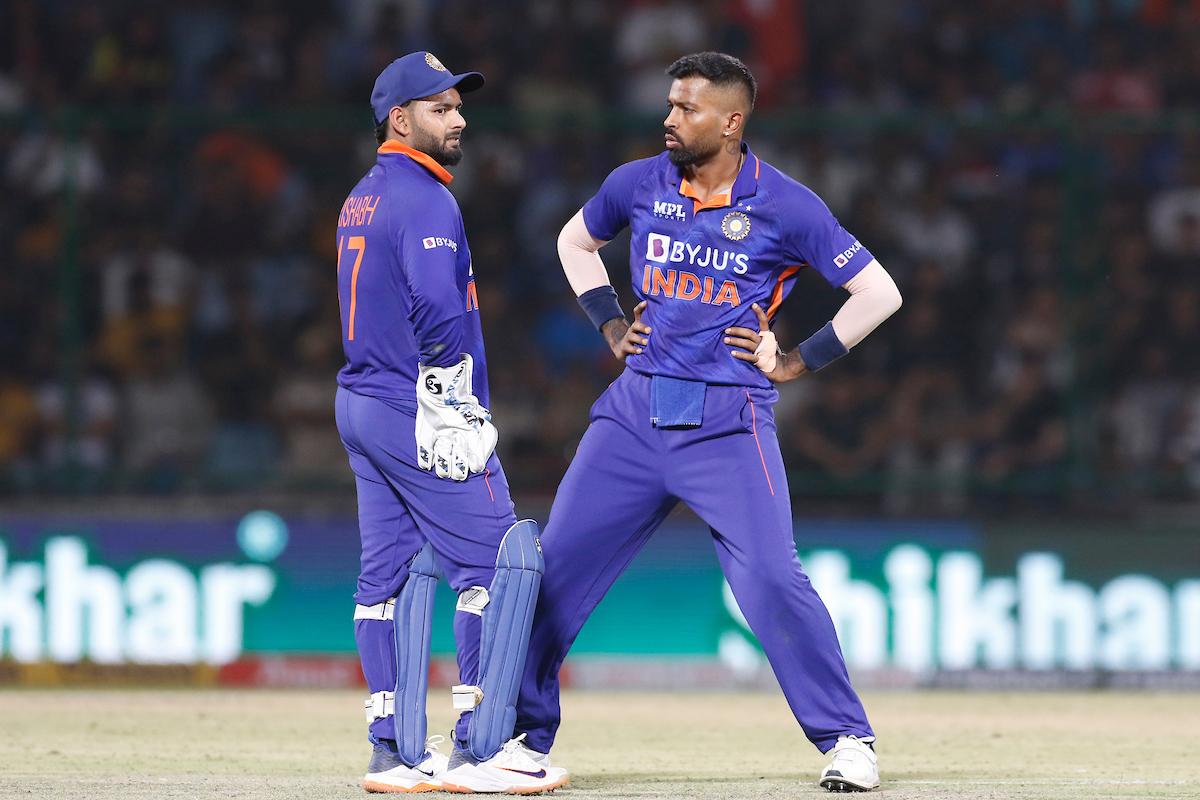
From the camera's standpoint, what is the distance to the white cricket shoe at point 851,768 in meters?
6.24

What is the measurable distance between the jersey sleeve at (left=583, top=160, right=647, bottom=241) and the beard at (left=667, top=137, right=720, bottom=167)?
0.81ft

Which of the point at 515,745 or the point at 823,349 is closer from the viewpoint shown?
the point at 515,745

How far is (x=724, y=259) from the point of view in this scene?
6.35 metres

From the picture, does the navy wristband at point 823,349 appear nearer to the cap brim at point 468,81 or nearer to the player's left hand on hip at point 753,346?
the player's left hand on hip at point 753,346

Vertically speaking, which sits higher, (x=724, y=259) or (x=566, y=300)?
(x=566, y=300)

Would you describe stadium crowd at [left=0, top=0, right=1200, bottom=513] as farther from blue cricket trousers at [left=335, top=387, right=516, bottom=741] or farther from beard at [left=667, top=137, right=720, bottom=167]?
beard at [left=667, top=137, right=720, bottom=167]

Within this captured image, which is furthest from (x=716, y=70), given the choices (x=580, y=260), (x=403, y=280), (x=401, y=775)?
(x=401, y=775)

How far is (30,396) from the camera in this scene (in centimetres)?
1074

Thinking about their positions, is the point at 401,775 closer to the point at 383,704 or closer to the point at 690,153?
the point at 383,704

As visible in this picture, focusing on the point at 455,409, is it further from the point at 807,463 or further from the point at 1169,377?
the point at 1169,377

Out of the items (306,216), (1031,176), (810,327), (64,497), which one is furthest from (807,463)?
(64,497)

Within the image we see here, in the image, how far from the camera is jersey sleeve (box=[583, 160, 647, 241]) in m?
6.61

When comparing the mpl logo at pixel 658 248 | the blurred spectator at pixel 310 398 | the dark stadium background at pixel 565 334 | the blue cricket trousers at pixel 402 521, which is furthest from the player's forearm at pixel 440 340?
Result: the blurred spectator at pixel 310 398

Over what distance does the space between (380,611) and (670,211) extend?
63.0 inches
